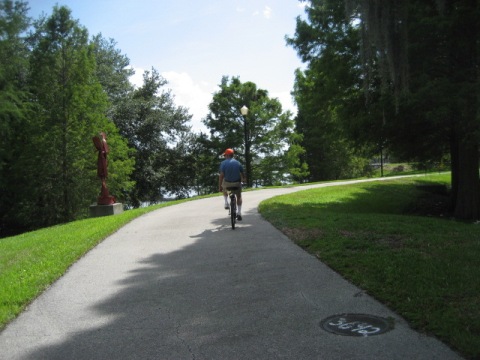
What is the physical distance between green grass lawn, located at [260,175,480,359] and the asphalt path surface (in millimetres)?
217

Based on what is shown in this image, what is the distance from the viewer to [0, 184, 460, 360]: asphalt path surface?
12.9 feet

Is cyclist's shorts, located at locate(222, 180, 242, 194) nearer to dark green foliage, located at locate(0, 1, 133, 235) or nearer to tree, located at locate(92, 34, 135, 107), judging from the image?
dark green foliage, located at locate(0, 1, 133, 235)

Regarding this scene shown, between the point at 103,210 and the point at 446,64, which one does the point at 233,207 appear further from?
the point at 103,210

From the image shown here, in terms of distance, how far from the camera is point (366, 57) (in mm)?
8531

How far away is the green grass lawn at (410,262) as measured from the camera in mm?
4230

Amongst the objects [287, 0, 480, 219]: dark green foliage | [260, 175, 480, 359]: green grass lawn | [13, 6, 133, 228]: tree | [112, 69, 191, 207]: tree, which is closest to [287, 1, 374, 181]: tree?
[287, 0, 480, 219]: dark green foliage

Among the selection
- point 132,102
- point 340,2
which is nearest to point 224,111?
point 132,102

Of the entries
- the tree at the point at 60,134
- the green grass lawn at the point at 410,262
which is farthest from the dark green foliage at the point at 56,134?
the green grass lawn at the point at 410,262

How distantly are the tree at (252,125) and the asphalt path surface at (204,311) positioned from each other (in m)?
36.0

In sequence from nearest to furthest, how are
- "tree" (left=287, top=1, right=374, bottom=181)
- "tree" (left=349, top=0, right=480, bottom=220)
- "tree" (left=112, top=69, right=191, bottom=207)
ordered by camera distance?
"tree" (left=349, top=0, right=480, bottom=220) → "tree" (left=287, top=1, right=374, bottom=181) → "tree" (left=112, top=69, right=191, bottom=207)

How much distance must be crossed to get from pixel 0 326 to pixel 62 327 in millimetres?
683

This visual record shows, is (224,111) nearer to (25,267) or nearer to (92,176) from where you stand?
(92,176)

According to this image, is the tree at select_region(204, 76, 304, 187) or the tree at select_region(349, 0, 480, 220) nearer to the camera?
the tree at select_region(349, 0, 480, 220)

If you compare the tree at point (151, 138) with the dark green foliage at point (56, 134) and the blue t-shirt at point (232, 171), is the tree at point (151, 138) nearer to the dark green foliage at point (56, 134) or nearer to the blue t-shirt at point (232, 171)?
the dark green foliage at point (56, 134)
